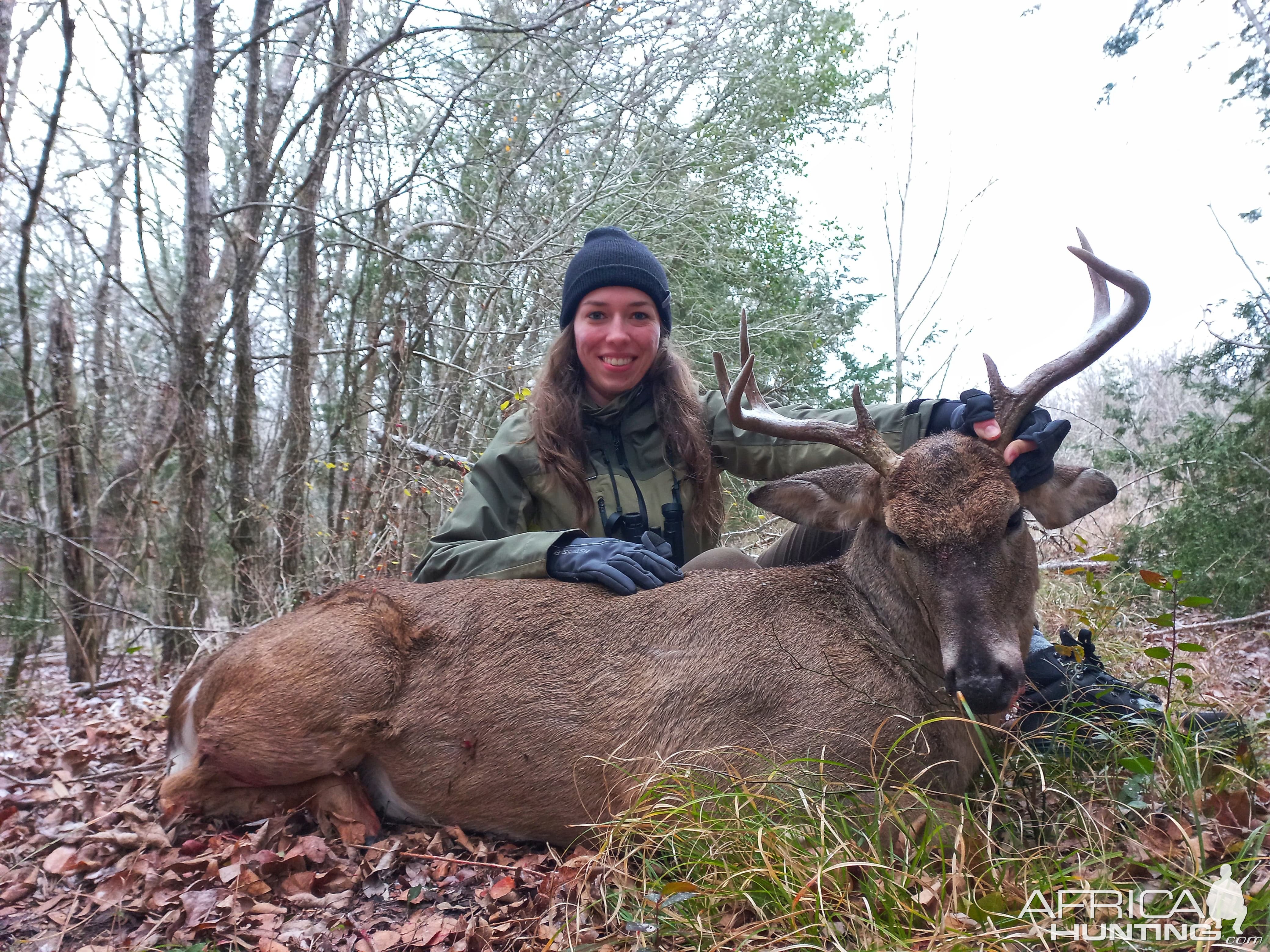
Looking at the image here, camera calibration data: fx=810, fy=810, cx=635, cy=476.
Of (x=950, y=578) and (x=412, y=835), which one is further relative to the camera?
(x=412, y=835)

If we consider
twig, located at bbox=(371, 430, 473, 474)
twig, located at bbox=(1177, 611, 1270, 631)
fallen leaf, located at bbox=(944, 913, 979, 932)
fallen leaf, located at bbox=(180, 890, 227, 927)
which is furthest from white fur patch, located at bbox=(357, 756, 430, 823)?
twig, located at bbox=(371, 430, 473, 474)

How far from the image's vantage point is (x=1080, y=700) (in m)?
3.58

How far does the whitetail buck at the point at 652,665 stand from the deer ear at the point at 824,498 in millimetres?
12

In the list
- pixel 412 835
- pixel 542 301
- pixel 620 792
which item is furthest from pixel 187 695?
pixel 542 301

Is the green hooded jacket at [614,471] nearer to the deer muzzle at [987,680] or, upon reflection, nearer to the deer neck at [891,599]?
the deer neck at [891,599]

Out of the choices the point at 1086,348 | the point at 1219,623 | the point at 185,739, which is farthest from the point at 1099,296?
the point at 185,739

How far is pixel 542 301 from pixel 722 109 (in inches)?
245

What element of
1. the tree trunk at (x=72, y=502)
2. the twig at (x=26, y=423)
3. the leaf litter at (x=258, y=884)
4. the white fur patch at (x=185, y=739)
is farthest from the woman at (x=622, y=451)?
the tree trunk at (x=72, y=502)

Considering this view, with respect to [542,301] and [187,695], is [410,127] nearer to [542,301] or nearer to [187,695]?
[542,301]

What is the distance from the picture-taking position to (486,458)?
5.05 meters

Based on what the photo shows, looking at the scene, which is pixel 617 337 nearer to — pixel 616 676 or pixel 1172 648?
pixel 616 676

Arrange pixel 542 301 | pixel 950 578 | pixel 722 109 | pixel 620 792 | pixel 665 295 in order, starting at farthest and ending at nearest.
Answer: pixel 722 109 < pixel 542 301 < pixel 665 295 < pixel 620 792 < pixel 950 578

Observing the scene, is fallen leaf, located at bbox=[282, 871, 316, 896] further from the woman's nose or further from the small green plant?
the small green plant

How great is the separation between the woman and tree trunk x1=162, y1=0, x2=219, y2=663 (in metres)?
3.43
